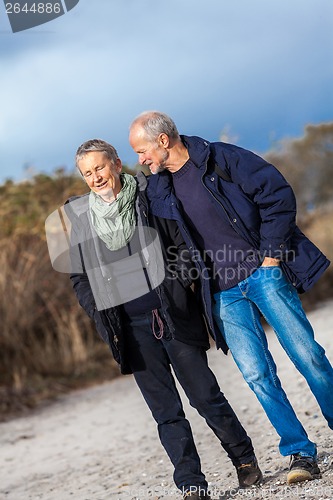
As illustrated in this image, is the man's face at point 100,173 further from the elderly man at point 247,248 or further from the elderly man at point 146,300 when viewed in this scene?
the elderly man at point 247,248

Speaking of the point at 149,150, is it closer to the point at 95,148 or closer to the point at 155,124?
the point at 155,124

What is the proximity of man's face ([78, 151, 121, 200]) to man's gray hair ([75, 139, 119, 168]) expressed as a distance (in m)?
0.02

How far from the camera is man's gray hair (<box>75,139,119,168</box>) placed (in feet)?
13.5

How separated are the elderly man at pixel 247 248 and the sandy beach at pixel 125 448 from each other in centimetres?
49

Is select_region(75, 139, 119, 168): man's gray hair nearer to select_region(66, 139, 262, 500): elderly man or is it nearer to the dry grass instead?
select_region(66, 139, 262, 500): elderly man

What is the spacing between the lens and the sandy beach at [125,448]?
194 inches

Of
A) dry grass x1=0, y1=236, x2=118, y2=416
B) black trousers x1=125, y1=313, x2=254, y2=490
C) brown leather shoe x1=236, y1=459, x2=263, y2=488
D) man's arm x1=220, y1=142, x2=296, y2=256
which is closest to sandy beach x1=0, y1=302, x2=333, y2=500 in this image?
brown leather shoe x1=236, y1=459, x2=263, y2=488

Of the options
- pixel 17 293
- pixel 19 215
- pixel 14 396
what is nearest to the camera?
pixel 14 396

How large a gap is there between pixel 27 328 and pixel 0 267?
2.96ft

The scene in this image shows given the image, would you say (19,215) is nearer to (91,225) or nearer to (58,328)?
(58,328)

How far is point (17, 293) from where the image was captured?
11.1m

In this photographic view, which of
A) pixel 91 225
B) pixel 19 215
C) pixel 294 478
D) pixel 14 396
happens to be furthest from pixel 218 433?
pixel 19 215

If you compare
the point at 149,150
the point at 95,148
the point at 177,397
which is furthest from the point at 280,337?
the point at 95,148

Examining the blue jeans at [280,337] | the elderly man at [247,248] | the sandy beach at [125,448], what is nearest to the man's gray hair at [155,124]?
the elderly man at [247,248]
